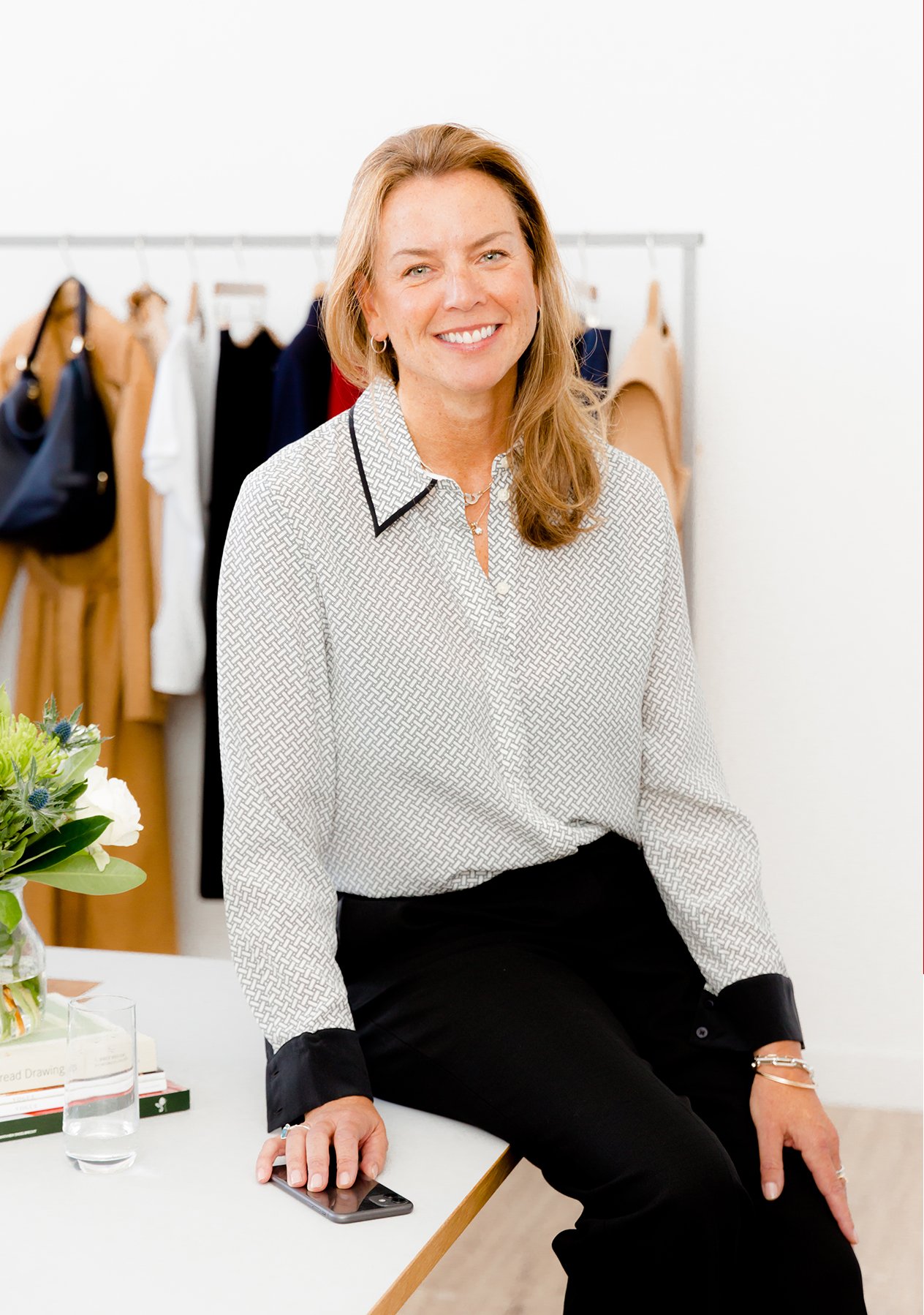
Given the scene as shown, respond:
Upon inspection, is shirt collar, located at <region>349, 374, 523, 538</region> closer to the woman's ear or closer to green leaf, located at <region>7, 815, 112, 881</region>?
the woman's ear

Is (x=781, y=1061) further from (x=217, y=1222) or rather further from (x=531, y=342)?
(x=531, y=342)

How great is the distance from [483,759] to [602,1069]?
354mm

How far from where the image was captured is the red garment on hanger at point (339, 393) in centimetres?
258

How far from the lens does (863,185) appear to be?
2701 millimetres

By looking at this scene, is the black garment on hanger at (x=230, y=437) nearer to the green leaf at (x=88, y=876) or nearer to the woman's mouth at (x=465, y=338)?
the woman's mouth at (x=465, y=338)

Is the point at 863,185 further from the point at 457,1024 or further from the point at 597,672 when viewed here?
the point at 457,1024

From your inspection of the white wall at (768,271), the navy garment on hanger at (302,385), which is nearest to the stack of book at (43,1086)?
the navy garment on hanger at (302,385)

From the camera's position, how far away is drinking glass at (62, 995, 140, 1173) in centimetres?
110

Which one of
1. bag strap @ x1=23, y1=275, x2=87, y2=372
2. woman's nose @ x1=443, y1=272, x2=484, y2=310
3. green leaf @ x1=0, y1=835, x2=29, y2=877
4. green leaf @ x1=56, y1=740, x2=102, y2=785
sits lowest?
green leaf @ x1=0, y1=835, x2=29, y2=877

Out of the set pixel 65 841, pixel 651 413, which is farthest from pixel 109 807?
pixel 651 413

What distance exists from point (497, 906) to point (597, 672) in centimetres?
28

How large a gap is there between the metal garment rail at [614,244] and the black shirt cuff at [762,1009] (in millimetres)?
1393

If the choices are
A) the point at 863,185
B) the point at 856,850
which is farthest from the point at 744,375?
the point at 856,850

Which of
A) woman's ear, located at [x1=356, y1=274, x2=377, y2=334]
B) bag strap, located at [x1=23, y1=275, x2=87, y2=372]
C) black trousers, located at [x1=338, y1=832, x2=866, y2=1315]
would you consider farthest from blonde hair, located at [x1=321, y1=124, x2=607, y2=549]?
bag strap, located at [x1=23, y1=275, x2=87, y2=372]
